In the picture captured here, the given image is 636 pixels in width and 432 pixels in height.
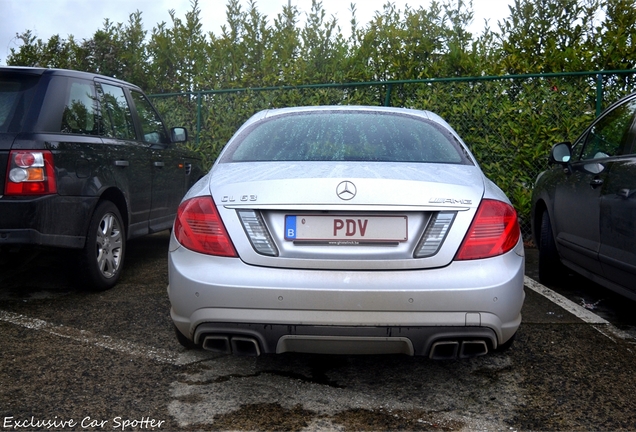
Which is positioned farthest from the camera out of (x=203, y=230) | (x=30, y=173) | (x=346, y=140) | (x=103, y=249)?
(x=103, y=249)

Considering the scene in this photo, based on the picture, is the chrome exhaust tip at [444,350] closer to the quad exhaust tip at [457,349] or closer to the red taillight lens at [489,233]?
the quad exhaust tip at [457,349]

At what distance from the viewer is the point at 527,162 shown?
846 centimetres

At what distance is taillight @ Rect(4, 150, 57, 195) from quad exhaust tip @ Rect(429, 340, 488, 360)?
2978mm

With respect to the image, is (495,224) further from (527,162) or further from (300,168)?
(527,162)


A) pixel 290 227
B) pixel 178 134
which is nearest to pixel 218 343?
pixel 290 227

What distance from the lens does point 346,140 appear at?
3807 mm

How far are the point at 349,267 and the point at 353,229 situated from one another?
164mm

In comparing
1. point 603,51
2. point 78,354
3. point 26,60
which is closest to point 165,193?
point 78,354

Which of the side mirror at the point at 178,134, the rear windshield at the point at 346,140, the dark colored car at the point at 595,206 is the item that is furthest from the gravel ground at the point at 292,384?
the side mirror at the point at 178,134

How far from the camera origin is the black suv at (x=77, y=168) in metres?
4.59

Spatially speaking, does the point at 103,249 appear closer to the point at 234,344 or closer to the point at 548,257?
the point at 234,344

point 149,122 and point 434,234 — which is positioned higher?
point 149,122

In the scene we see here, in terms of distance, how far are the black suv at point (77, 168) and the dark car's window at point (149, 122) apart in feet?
0.16

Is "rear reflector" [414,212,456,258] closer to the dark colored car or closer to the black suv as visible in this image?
the dark colored car
